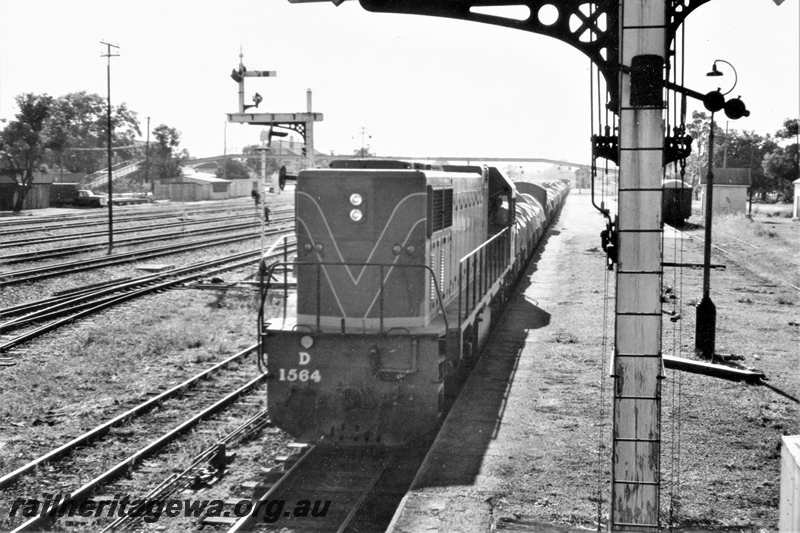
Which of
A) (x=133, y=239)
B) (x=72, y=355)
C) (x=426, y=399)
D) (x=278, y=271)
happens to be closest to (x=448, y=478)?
(x=426, y=399)

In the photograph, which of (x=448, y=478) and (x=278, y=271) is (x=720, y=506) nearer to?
(x=448, y=478)

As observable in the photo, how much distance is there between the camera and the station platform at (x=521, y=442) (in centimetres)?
826

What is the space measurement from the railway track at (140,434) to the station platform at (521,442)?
10.8 feet

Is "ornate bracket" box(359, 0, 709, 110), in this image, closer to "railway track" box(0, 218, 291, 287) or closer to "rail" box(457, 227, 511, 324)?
"rail" box(457, 227, 511, 324)

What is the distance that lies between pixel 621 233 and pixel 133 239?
1264 inches

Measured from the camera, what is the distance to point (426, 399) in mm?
10312

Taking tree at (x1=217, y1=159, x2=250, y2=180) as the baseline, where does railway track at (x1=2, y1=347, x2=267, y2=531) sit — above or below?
below

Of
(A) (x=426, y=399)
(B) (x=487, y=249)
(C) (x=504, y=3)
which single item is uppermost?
(C) (x=504, y=3)

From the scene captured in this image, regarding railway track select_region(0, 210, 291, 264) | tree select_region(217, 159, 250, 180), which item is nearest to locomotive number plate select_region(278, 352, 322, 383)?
railway track select_region(0, 210, 291, 264)

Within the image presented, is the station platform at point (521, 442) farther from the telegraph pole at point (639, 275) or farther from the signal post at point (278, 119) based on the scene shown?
the signal post at point (278, 119)

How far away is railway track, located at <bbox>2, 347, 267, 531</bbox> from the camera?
930cm

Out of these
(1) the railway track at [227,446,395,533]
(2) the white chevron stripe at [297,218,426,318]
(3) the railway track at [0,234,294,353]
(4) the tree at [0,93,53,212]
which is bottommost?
(1) the railway track at [227,446,395,533]

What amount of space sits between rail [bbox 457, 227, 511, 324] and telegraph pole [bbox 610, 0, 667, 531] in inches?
155

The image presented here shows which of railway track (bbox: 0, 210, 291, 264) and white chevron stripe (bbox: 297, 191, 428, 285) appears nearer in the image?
white chevron stripe (bbox: 297, 191, 428, 285)
